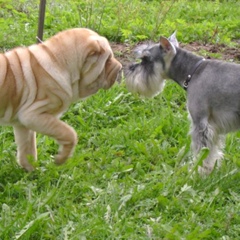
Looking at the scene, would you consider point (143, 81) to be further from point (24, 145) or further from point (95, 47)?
point (24, 145)

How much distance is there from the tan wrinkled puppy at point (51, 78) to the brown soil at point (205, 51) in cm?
261

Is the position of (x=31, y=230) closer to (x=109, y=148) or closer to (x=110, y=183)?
(x=110, y=183)

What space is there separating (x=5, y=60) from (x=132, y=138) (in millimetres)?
1654

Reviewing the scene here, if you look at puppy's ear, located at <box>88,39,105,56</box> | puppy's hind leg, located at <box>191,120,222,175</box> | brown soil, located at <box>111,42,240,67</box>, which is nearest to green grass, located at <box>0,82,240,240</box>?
puppy's hind leg, located at <box>191,120,222,175</box>

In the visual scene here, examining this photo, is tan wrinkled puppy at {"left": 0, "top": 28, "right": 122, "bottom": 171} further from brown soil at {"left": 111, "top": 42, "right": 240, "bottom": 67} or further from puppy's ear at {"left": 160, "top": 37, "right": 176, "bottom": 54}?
brown soil at {"left": 111, "top": 42, "right": 240, "bottom": 67}

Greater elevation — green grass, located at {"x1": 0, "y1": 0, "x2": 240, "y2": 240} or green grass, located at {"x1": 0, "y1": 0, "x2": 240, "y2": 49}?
green grass, located at {"x1": 0, "y1": 0, "x2": 240, "y2": 240}

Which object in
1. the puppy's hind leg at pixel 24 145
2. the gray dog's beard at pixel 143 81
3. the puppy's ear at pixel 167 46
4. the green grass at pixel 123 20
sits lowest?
Result: the green grass at pixel 123 20

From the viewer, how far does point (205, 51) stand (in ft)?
24.6

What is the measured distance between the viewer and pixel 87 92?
455 centimetres

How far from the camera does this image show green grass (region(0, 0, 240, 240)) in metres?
3.95

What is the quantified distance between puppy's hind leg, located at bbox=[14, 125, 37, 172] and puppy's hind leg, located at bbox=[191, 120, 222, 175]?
1.39m

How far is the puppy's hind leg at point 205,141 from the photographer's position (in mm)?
4965

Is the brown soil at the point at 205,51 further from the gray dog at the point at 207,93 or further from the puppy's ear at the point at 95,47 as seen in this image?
the puppy's ear at the point at 95,47

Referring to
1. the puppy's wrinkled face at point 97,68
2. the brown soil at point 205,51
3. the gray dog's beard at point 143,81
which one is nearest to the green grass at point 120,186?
the gray dog's beard at point 143,81
